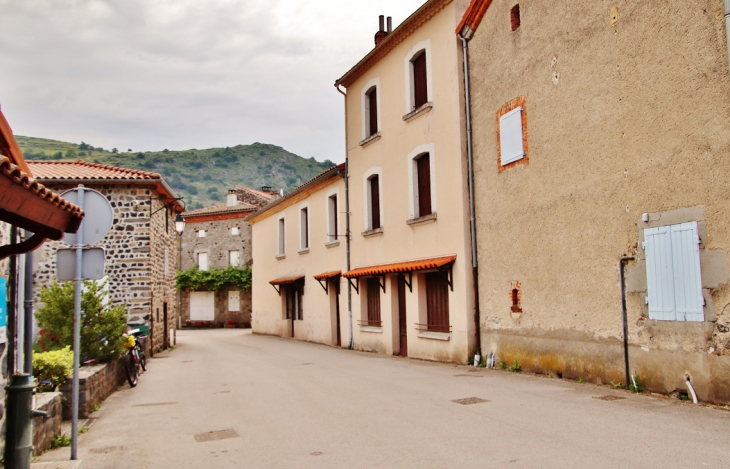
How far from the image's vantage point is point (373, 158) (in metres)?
18.6

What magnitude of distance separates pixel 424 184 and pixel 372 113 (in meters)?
4.33

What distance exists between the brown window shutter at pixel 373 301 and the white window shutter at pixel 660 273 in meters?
9.90

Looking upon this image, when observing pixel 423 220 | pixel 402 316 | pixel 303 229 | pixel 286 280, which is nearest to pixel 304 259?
pixel 303 229

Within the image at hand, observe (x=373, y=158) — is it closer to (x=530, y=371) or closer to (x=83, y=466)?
(x=530, y=371)

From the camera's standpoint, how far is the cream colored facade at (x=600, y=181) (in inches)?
324

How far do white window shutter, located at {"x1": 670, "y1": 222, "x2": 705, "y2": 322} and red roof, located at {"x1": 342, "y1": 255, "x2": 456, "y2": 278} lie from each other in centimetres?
581

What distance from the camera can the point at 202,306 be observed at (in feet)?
143

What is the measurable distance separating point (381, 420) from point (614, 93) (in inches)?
244

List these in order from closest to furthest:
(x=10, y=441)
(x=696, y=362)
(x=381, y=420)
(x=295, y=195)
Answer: (x=10, y=441), (x=381, y=420), (x=696, y=362), (x=295, y=195)

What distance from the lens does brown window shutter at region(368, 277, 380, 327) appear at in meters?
18.6

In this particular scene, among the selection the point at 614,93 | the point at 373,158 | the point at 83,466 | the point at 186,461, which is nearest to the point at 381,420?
the point at 186,461

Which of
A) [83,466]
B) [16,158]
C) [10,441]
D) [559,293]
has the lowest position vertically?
[83,466]

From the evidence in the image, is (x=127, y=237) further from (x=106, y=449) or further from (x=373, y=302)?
(x=106, y=449)

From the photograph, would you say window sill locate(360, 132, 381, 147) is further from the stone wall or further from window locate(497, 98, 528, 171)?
the stone wall
